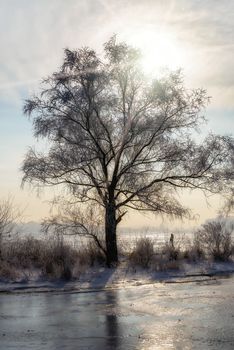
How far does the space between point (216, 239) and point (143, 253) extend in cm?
411

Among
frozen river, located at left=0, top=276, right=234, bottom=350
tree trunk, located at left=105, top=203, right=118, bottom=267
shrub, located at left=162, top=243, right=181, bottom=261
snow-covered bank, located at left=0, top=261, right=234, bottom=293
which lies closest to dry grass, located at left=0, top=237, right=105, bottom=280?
snow-covered bank, located at left=0, top=261, right=234, bottom=293

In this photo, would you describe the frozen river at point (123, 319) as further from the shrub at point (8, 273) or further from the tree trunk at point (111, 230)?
the tree trunk at point (111, 230)

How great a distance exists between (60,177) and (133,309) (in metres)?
11.1

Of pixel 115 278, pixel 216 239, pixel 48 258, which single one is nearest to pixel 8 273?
pixel 48 258

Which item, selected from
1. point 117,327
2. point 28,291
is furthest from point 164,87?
point 117,327

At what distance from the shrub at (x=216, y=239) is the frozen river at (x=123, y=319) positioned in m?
7.48

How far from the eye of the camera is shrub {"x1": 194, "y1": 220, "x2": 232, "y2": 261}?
24047 mm

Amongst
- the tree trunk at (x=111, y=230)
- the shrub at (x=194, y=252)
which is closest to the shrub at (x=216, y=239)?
the shrub at (x=194, y=252)

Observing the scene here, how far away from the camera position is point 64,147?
22938 mm

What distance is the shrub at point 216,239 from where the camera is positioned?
24047 mm

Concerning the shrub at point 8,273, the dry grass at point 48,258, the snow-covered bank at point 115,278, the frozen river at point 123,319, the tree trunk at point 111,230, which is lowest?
the frozen river at point 123,319

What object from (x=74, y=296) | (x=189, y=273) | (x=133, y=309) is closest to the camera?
(x=133, y=309)

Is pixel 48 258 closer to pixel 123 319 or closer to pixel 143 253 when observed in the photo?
pixel 143 253

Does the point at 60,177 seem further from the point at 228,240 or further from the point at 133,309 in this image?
the point at 133,309
